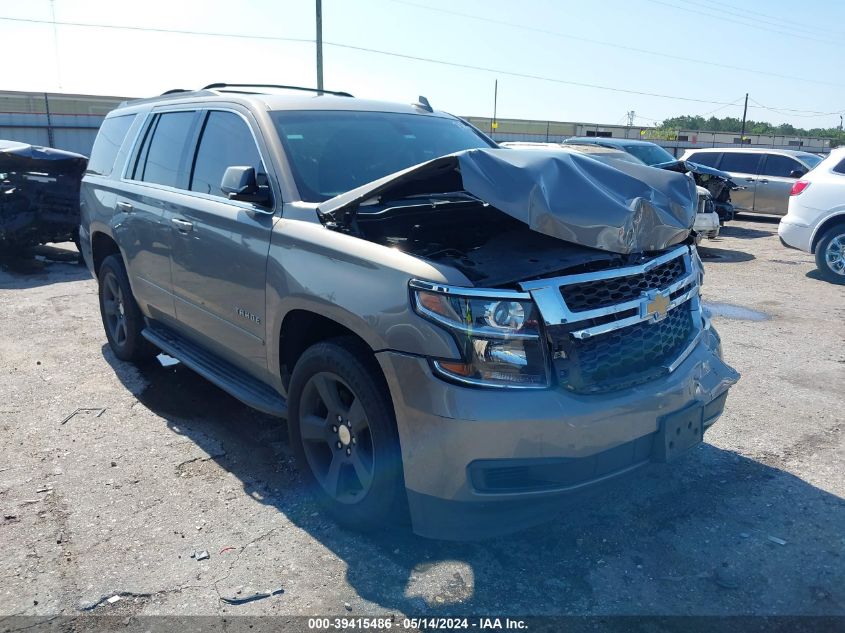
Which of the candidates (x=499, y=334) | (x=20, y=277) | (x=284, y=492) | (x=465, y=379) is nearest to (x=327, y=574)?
(x=284, y=492)

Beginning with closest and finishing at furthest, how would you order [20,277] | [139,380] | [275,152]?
[275,152], [139,380], [20,277]

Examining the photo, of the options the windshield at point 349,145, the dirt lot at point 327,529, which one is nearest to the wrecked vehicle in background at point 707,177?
the dirt lot at point 327,529

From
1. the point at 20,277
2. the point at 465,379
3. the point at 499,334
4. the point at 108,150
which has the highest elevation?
the point at 108,150

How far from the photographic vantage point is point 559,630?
2.57m

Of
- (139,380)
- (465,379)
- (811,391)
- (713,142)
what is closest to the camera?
(465,379)

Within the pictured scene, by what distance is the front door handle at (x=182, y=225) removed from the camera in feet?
13.5

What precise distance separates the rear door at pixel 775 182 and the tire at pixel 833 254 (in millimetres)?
6478

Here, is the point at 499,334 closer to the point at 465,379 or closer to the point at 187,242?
the point at 465,379

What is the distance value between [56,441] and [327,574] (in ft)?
7.63

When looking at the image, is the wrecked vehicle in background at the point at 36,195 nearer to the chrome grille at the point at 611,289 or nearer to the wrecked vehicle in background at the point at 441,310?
the wrecked vehicle in background at the point at 441,310

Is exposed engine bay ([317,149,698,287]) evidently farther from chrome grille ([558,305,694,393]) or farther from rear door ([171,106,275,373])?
rear door ([171,106,275,373])

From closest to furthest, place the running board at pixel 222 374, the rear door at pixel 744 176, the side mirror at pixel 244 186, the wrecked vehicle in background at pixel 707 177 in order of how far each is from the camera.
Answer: the side mirror at pixel 244 186 → the running board at pixel 222 374 → the wrecked vehicle in background at pixel 707 177 → the rear door at pixel 744 176

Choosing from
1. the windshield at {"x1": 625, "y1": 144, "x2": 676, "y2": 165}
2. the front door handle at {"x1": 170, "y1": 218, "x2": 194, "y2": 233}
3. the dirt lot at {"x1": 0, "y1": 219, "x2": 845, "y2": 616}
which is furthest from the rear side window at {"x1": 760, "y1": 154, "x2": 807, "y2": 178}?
the front door handle at {"x1": 170, "y1": 218, "x2": 194, "y2": 233}

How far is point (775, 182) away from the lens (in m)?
15.4
